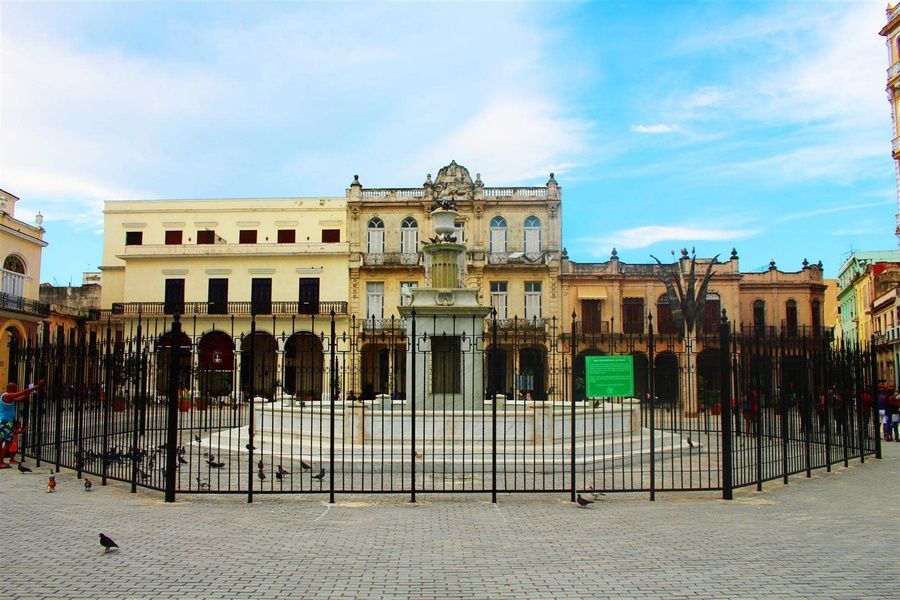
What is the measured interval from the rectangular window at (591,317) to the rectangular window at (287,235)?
17515mm

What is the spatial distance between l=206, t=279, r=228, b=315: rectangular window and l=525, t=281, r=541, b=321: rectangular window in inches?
674

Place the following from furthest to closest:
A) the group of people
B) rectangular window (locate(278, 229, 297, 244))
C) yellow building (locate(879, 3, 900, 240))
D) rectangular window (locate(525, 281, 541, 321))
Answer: rectangular window (locate(278, 229, 297, 244)) < rectangular window (locate(525, 281, 541, 321)) < yellow building (locate(879, 3, 900, 240)) < the group of people

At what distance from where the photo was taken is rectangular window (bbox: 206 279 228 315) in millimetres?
43812

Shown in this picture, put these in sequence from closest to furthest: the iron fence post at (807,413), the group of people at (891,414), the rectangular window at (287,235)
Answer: the iron fence post at (807,413) → the group of people at (891,414) → the rectangular window at (287,235)

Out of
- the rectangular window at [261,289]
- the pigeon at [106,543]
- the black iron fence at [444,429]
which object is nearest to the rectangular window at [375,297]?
the rectangular window at [261,289]

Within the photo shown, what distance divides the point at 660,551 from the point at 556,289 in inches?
1400

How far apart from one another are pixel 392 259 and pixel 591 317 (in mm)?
11835

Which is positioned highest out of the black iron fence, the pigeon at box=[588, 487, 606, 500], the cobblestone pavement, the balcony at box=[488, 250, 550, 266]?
the balcony at box=[488, 250, 550, 266]

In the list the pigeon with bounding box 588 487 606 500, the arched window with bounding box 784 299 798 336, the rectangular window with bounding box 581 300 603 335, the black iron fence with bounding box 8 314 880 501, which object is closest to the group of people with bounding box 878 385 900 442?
the black iron fence with bounding box 8 314 880 501

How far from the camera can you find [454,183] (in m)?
43.7

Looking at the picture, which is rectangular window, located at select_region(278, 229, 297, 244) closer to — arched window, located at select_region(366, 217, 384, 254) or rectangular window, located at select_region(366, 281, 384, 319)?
arched window, located at select_region(366, 217, 384, 254)

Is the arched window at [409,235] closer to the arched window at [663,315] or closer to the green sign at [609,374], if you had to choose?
the arched window at [663,315]

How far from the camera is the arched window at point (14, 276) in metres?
37.9

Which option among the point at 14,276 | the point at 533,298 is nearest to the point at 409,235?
the point at 533,298
